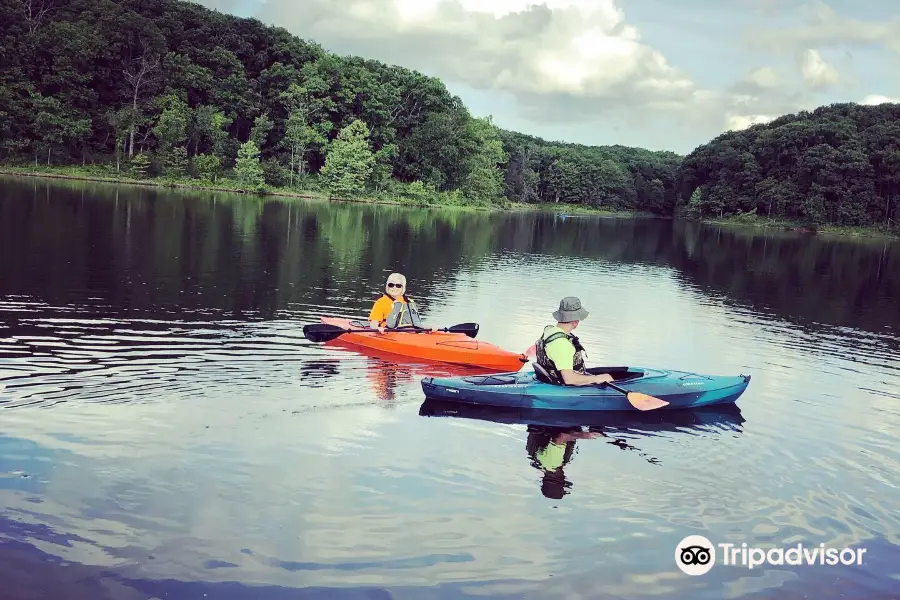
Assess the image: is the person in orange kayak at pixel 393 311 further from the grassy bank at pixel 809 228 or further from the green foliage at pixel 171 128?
the grassy bank at pixel 809 228

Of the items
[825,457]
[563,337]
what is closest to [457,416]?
[563,337]

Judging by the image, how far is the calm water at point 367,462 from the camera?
21.0 ft

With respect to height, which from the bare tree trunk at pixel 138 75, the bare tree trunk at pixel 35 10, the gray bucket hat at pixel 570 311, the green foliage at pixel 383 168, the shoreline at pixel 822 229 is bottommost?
the gray bucket hat at pixel 570 311

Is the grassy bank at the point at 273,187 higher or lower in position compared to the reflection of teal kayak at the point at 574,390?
higher

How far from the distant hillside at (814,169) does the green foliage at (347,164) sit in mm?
60258

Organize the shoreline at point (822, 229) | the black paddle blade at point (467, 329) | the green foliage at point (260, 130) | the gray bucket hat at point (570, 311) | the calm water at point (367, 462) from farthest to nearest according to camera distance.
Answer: the shoreline at point (822, 229) → the green foliage at point (260, 130) → the black paddle blade at point (467, 329) → the gray bucket hat at point (570, 311) → the calm water at point (367, 462)

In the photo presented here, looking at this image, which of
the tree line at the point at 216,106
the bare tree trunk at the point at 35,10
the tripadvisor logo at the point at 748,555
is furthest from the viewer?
the bare tree trunk at the point at 35,10

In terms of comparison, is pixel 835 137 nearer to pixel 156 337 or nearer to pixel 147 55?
pixel 147 55

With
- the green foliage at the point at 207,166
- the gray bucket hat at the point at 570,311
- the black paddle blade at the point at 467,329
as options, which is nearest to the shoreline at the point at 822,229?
the green foliage at the point at 207,166

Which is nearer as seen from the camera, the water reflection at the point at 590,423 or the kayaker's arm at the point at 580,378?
the water reflection at the point at 590,423

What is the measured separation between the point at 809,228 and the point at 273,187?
70466 millimetres

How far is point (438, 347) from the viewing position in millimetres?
13859

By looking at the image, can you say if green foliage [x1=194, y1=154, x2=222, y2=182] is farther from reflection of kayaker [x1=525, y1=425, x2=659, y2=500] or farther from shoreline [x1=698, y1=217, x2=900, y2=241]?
reflection of kayaker [x1=525, y1=425, x2=659, y2=500]

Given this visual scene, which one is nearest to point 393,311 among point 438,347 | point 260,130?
point 438,347
